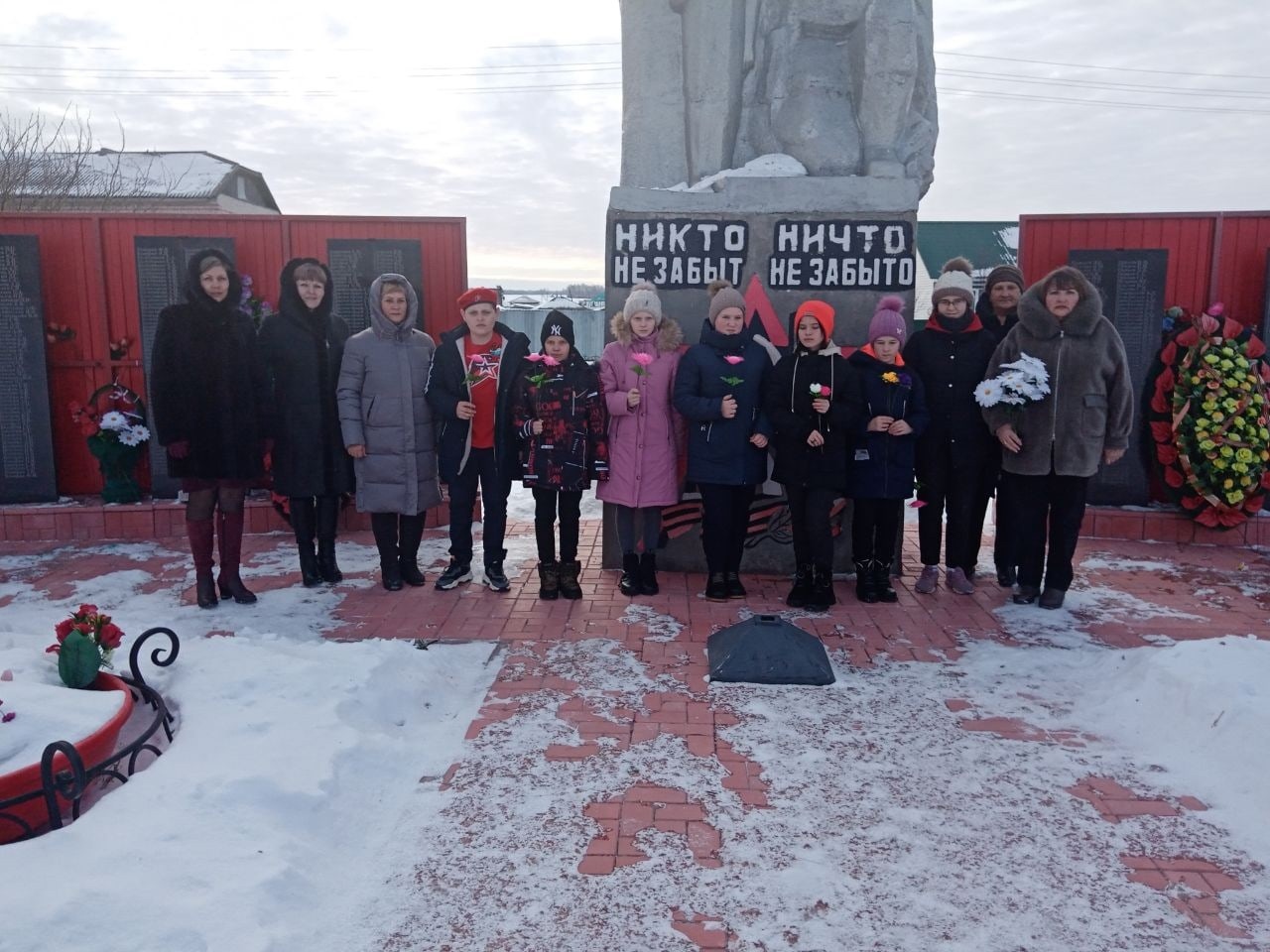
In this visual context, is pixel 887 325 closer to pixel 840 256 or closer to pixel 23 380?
pixel 840 256

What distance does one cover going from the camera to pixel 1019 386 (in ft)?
15.6

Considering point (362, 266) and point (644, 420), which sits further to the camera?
point (362, 266)

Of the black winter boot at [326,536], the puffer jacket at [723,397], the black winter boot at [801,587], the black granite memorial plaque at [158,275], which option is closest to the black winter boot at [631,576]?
the puffer jacket at [723,397]

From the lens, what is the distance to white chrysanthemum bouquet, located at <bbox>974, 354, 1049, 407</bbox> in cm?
474

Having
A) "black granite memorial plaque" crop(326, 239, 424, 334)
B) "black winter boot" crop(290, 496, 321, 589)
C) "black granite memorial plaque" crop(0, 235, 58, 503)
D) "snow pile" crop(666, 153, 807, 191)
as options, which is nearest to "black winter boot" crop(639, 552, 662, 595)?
"black winter boot" crop(290, 496, 321, 589)

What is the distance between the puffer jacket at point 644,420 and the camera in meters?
5.16

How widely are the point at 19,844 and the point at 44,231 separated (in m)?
6.18

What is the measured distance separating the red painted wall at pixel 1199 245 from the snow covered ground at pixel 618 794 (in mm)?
3698

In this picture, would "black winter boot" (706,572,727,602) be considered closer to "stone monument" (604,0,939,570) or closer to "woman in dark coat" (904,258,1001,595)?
"stone monument" (604,0,939,570)

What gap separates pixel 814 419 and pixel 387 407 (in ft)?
7.49

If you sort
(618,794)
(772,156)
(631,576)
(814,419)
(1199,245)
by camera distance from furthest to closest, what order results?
(1199,245), (772,156), (631,576), (814,419), (618,794)

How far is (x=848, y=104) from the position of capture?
6.21m

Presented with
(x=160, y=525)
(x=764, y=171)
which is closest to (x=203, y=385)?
(x=160, y=525)

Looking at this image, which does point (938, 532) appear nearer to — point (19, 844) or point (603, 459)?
point (603, 459)
